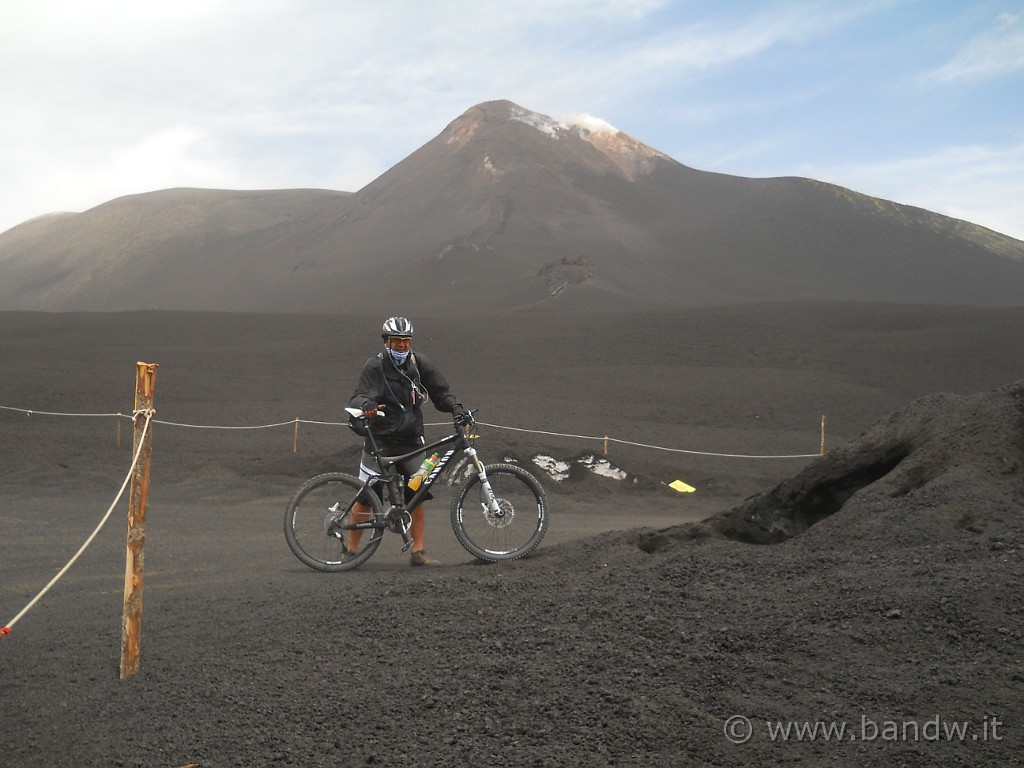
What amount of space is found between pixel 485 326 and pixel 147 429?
159 ft

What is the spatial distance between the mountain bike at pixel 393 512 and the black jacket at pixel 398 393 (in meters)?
0.13

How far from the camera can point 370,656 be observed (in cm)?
463

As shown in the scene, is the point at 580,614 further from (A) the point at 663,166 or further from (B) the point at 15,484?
(A) the point at 663,166

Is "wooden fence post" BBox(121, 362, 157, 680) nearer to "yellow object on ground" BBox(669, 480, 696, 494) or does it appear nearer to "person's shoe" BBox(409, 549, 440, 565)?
"person's shoe" BBox(409, 549, 440, 565)

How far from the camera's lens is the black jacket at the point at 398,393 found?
749 cm

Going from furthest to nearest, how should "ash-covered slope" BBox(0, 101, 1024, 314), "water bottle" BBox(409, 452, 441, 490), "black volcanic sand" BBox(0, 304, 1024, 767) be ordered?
1. "ash-covered slope" BBox(0, 101, 1024, 314)
2. "water bottle" BBox(409, 452, 441, 490)
3. "black volcanic sand" BBox(0, 304, 1024, 767)

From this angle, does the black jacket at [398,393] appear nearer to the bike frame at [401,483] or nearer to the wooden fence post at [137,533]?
the bike frame at [401,483]

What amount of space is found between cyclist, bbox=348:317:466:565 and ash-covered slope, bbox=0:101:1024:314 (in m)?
64.7

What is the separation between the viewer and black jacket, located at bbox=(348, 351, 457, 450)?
295 inches

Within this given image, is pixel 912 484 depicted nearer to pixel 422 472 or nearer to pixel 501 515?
pixel 501 515

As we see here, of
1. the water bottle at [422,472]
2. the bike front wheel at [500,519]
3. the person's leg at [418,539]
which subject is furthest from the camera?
the person's leg at [418,539]

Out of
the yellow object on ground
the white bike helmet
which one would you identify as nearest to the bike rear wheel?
the white bike helmet

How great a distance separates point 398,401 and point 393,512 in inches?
34.3

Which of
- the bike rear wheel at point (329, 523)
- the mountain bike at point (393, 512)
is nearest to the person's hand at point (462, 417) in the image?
the mountain bike at point (393, 512)
